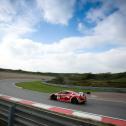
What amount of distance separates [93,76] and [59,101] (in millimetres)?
34300

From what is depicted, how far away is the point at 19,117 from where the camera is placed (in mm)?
6090

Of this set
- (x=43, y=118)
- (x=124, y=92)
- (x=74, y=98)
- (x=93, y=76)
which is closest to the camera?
(x=43, y=118)

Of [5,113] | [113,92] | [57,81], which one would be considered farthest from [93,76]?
[5,113]

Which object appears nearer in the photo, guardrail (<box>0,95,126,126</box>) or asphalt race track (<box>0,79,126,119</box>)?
guardrail (<box>0,95,126,126</box>)

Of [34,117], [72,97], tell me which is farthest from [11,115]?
[72,97]

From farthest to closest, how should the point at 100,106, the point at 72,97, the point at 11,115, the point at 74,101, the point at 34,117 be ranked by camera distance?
the point at 72,97 < the point at 74,101 < the point at 100,106 < the point at 11,115 < the point at 34,117

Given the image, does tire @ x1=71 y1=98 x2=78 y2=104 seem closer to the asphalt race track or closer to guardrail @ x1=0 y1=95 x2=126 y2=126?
the asphalt race track

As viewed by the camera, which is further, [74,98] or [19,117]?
[74,98]

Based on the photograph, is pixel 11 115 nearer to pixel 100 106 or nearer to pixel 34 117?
pixel 34 117

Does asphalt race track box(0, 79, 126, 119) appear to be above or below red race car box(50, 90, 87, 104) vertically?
below

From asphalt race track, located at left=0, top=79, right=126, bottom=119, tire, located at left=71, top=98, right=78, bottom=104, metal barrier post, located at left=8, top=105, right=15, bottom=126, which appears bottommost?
asphalt race track, located at left=0, top=79, right=126, bottom=119

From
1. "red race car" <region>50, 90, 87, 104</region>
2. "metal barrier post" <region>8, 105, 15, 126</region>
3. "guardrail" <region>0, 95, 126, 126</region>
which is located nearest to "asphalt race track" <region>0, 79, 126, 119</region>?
"red race car" <region>50, 90, 87, 104</region>

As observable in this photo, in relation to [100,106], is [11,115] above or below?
above

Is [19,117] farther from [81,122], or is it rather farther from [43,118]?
[81,122]
